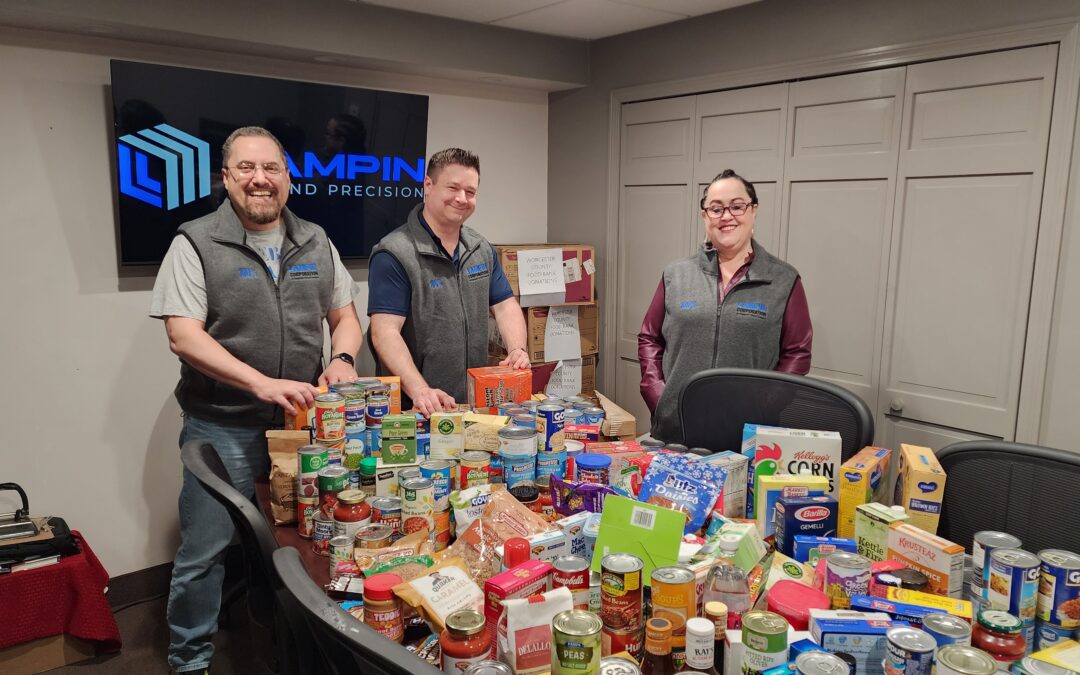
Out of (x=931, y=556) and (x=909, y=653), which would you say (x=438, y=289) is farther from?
(x=909, y=653)

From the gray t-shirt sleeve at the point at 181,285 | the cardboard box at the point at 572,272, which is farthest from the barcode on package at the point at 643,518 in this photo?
the cardboard box at the point at 572,272

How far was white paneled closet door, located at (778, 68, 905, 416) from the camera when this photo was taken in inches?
122

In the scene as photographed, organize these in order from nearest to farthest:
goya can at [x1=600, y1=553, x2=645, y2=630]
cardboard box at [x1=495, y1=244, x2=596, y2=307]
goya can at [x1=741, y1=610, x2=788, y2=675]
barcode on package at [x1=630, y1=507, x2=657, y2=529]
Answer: goya can at [x1=741, y1=610, x2=788, y2=675], goya can at [x1=600, y1=553, x2=645, y2=630], barcode on package at [x1=630, y1=507, x2=657, y2=529], cardboard box at [x1=495, y1=244, x2=596, y2=307]

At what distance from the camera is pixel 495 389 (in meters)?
2.23

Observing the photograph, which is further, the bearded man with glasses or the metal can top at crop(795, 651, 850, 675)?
the bearded man with glasses

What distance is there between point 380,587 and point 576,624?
41cm

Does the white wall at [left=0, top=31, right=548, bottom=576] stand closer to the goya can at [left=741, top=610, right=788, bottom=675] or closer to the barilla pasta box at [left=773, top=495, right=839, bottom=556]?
the barilla pasta box at [left=773, top=495, right=839, bottom=556]

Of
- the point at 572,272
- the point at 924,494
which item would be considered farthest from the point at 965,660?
the point at 572,272

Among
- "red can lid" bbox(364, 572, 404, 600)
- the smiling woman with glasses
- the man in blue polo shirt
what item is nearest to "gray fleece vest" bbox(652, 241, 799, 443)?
the smiling woman with glasses

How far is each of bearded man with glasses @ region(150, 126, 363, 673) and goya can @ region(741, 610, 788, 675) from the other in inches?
64.1

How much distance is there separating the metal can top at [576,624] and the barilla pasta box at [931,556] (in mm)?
722

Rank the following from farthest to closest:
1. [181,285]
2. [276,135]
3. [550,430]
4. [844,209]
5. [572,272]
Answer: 1. [572,272]
2. [276,135]
3. [844,209]
4. [181,285]
5. [550,430]

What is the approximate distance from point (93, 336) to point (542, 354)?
219cm

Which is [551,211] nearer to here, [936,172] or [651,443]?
[936,172]
